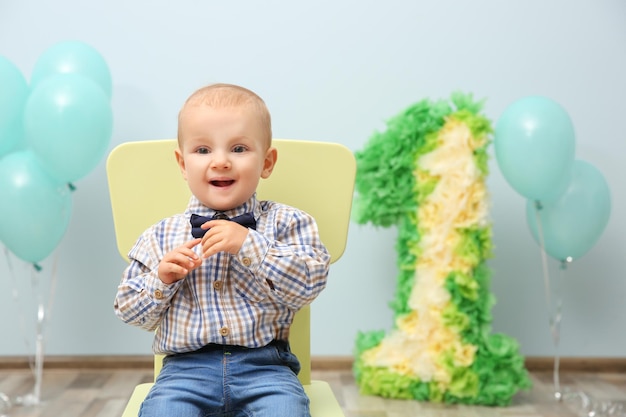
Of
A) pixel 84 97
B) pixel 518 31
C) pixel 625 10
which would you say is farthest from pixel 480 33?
pixel 84 97

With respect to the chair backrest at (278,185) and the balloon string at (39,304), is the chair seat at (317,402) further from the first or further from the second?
the balloon string at (39,304)

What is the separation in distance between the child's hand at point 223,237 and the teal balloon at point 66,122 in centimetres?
117

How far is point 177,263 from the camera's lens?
4.47 ft

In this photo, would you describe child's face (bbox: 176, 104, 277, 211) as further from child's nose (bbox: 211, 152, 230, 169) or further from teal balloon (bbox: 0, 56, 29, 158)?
teal balloon (bbox: 0, 56, 29, 158)

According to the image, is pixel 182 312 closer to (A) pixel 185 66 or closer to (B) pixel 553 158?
(B) pixel 553 158

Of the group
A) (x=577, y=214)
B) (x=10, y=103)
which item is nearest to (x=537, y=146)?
(x=577, y=214)

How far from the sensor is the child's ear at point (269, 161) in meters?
1.54

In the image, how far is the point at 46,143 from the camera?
2445 mm

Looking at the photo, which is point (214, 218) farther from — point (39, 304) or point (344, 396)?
point (39, 304)

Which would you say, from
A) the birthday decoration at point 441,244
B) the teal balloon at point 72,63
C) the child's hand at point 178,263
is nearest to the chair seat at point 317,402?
the child's hand at point 178,263

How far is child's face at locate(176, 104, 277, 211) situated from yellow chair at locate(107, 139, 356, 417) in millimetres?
159

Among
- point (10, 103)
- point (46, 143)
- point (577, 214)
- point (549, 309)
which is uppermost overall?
point (10, 103)

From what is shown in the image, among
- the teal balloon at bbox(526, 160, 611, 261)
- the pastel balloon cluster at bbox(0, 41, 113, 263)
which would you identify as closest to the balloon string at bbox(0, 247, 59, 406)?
the pastel balloon cluster at bbox(0, 41, 113, 263)

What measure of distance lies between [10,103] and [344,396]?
1.42m
